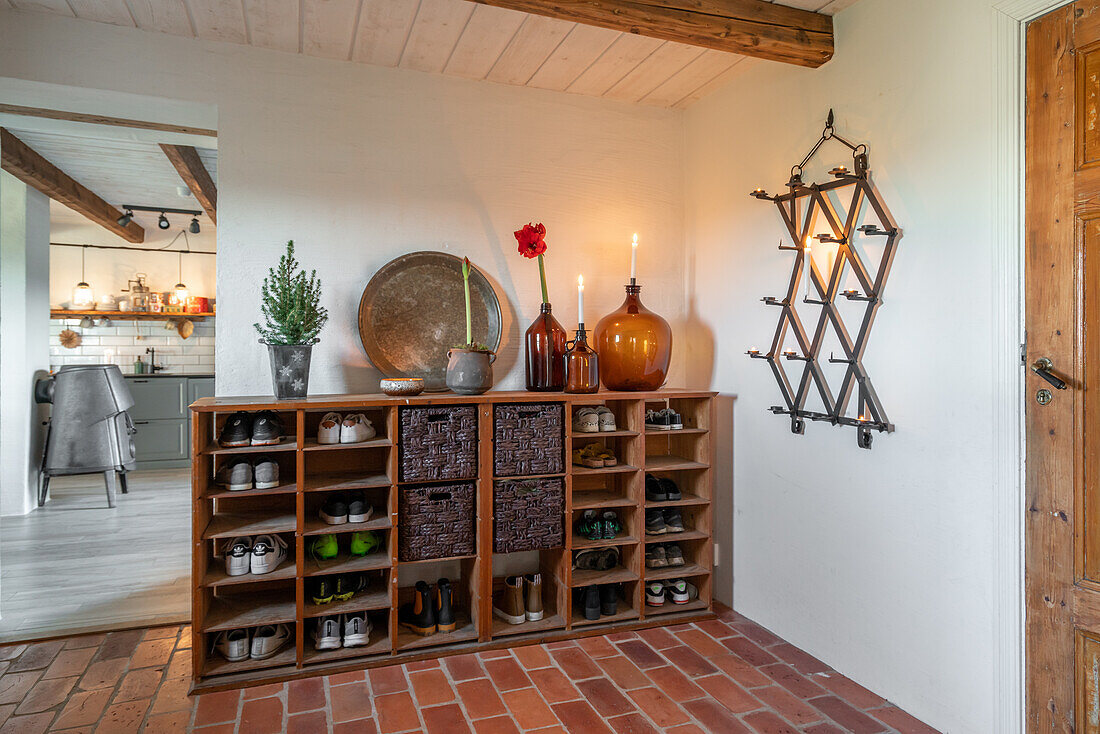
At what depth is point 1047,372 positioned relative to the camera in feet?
5.85

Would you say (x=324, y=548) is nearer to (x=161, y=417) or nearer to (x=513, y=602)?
(x=513, y=602)

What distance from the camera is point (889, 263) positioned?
227 centimetres

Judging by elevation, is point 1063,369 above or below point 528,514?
above

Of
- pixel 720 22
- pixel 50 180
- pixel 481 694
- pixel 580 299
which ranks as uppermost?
pixel 50 180

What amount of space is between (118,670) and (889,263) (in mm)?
3097

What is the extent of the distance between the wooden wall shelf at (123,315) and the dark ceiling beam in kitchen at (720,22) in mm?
6299

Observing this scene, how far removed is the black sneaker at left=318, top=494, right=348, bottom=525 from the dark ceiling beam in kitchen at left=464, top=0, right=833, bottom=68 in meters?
1.88

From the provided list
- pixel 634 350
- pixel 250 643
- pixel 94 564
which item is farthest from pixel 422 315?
pixel 94 564

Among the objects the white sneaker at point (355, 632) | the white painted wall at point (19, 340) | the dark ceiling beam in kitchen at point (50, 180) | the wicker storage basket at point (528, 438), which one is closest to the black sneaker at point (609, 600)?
the wicker storage basket at point (528, 438)

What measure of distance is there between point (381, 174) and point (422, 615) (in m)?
1.89

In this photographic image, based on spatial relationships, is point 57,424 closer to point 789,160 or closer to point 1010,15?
point 789,160

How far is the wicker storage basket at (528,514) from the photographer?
8.99ft

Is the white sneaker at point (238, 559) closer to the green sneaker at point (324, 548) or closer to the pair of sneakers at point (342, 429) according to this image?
the green sneaker at point (324, 548)

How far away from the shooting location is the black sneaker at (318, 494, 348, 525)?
2.60 m
